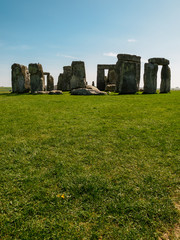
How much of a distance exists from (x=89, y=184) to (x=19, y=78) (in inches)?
656

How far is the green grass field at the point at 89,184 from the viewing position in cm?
160

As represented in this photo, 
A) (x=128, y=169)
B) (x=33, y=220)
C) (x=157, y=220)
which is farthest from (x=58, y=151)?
(x=157, y=220)

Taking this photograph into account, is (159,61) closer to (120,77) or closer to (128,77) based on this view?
(128,77)

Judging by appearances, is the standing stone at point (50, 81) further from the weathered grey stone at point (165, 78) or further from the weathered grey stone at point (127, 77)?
the weathered grey stone at point (165, 78)

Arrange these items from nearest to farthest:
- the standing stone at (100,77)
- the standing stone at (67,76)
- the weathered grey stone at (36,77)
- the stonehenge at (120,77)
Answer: the stonehenge at (120,77) < the weathered grey stone at (36,77) < the standing stone at (100,77) < the standing stone at (67,76)

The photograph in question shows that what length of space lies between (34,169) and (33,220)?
92 cm

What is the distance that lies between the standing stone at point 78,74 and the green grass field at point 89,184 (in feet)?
42.6

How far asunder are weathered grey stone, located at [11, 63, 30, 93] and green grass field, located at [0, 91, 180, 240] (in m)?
14.0

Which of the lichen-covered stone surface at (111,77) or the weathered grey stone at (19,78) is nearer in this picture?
the weathered grey stone at (19,78)

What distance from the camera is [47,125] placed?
4625 millimetres

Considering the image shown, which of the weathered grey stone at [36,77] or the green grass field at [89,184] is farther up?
the weathered grey stone at [36,77]

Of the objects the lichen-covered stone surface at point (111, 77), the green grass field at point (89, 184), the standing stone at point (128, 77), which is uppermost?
the lichen-covered stone surface at point (111, 77)

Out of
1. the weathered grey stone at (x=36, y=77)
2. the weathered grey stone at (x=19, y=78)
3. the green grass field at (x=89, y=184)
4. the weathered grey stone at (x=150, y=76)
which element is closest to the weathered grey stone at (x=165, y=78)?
the weathered grey stone at (x=150, y=76)

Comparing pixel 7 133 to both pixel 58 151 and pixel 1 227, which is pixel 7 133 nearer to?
pixel 58 151
